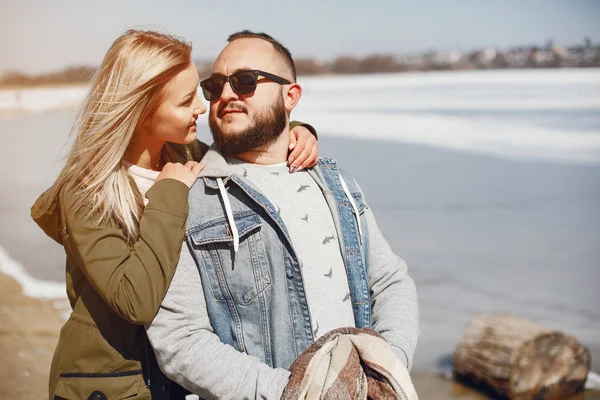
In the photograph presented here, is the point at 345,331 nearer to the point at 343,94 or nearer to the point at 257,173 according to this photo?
the point at 257,173

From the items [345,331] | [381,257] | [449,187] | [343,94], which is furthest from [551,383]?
[343,94]

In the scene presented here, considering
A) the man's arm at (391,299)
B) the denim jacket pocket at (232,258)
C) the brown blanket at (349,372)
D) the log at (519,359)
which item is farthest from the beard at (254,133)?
the log at (519,359)

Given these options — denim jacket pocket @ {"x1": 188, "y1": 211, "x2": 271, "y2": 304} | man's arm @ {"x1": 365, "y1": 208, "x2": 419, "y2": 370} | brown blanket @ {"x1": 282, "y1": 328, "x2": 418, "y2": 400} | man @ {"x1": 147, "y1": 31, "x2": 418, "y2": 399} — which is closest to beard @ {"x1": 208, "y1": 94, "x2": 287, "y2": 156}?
man @ {"x1": 147, "y1": 31, "x2": 418, "y2": 399}

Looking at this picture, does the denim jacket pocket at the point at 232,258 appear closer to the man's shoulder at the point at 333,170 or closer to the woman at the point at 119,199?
the woman at the point at 119,199

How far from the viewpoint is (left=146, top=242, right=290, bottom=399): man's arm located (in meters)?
1.50

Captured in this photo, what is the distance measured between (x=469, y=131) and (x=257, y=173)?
6.01 meters

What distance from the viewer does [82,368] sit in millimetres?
1646

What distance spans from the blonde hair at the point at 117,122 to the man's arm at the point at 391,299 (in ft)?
2.18

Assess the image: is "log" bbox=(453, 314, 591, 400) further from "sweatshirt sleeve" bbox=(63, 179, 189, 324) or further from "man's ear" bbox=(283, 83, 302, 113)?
"sweatshirt sleeve" bbox=(63, 179, 189, 324)

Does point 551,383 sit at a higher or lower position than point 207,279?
lower

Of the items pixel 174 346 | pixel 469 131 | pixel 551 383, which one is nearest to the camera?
pixel 174 346

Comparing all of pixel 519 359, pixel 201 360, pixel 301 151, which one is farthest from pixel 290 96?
pixel 519 359

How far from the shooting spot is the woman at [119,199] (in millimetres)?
1523

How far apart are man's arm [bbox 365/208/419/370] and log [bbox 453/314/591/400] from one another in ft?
5.47
